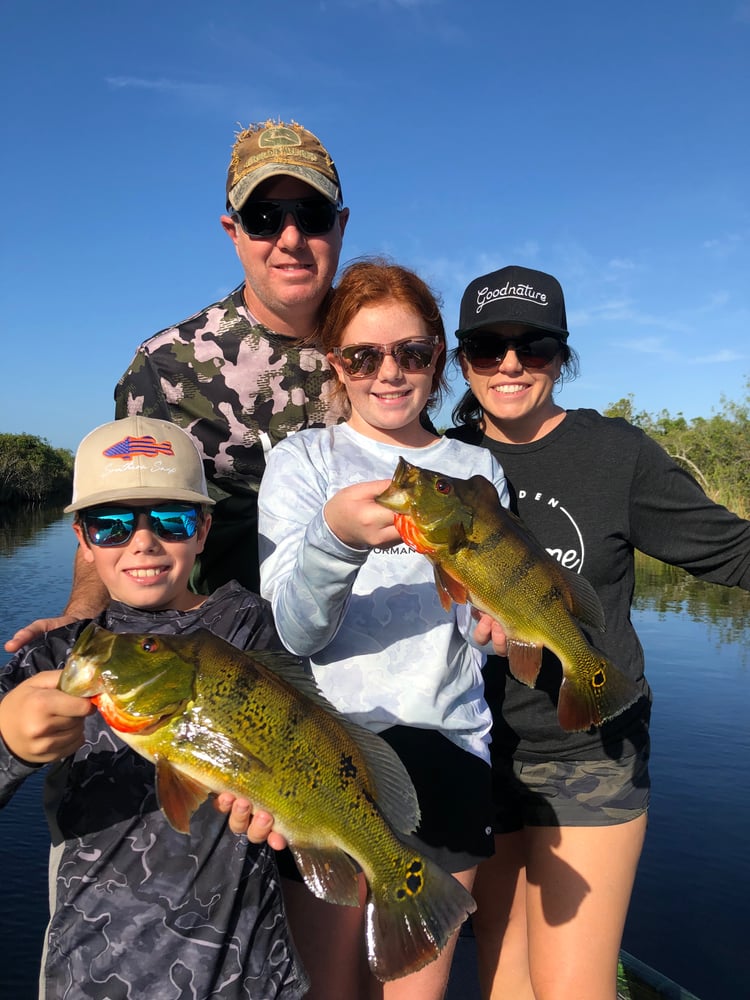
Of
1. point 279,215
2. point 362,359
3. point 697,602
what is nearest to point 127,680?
point 362,359

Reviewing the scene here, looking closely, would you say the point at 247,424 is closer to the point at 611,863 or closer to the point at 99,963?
the point at 99,963

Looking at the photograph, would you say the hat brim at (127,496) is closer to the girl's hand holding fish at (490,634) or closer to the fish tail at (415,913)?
the girl's hand holding fish at (490,634)

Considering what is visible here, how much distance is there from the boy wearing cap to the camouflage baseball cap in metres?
1.59

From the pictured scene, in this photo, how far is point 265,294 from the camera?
163 inches

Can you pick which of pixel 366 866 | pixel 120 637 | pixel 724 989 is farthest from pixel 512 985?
pixel 724 989

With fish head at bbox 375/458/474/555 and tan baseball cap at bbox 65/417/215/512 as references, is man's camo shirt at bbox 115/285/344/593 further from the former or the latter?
fish head at bbox 375/458/474/555

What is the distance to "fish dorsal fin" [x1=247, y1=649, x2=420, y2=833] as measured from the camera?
2.49 metres

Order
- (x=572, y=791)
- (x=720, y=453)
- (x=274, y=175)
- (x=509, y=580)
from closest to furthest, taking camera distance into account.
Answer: (x=509, y=580) < (x=572, y=791) < (x=274, y=175) < (x=720, y=453)

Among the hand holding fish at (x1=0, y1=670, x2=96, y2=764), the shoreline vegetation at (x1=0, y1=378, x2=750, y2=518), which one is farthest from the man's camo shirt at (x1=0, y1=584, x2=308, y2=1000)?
the shoreline vegetation at (x1=0, y1=378, x2=750, y2=518)

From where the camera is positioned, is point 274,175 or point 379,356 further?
point 274,175

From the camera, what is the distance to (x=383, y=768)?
8.22 ft

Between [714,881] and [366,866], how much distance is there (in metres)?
8.73

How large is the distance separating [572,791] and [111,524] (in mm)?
2472

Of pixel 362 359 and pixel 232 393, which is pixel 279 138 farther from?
pixel 362 359
